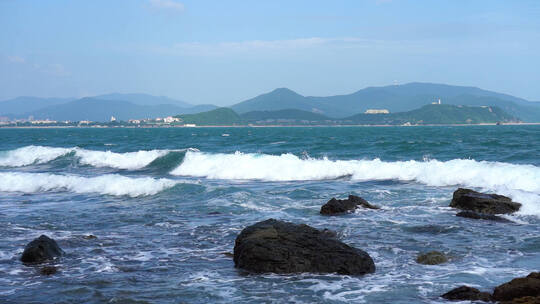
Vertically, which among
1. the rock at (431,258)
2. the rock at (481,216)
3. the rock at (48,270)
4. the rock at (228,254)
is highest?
the rock at (481,216)

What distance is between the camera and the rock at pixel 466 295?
298 inches

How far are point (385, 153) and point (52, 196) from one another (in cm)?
2360

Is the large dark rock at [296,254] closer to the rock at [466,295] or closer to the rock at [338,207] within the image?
the rock at [466,295]

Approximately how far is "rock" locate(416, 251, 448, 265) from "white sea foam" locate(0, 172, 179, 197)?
13.3 metres

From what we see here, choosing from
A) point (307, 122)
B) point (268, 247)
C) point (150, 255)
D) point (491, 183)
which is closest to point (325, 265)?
point (268, 247)

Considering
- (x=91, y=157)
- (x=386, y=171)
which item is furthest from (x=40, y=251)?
(x=91, y=157)

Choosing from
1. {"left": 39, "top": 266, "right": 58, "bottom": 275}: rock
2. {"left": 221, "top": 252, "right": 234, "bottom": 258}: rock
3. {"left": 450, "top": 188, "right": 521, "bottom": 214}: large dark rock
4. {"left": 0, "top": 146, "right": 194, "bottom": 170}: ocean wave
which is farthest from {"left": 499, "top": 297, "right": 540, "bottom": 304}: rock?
{"left": 0, "top": 146, "right": 194, "bottom": 170}: ocean wave

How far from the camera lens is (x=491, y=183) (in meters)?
21.5

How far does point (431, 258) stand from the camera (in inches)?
391

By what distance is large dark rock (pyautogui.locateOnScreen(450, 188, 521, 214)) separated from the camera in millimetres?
14695

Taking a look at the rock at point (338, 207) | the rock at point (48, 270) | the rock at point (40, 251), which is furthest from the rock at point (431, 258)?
the rock at point (40, 251)

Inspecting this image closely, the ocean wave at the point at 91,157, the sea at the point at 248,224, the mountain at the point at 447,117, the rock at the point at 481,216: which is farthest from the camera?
the mountain at the point at 447,117

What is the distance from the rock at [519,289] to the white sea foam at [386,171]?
812 centimetres

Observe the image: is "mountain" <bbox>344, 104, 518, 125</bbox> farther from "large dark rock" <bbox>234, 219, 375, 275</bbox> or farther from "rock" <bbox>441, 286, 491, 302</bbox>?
"rock" <bbox>441, 286, 491, 302</bbox>
